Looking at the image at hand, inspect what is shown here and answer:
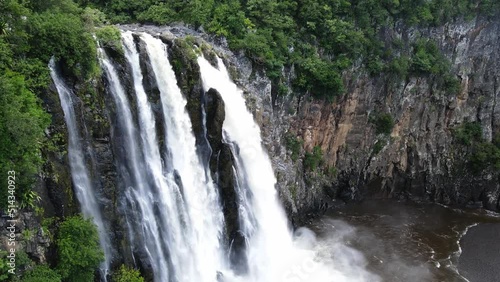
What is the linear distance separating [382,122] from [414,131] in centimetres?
296

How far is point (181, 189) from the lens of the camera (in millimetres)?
15656

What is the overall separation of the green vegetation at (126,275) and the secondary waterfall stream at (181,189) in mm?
498

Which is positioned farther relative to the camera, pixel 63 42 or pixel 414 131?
pixel 414 131

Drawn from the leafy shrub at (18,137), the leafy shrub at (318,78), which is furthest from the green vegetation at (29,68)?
the leafy shrub at (318,78)

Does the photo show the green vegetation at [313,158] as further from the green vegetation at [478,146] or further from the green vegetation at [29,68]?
the green vegetation at [29,68]

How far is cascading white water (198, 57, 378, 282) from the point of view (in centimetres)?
1836

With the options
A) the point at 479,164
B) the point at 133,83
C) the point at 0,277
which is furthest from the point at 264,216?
the point at 479,164

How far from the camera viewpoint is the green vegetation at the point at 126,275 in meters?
13.0

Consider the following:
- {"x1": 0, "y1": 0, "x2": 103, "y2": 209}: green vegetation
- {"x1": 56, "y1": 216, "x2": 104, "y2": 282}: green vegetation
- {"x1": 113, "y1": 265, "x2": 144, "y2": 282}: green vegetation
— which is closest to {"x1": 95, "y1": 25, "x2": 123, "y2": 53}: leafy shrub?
{"x1": 0, "y1": 0, "x2": 103, "y2": 209}: green vegetation

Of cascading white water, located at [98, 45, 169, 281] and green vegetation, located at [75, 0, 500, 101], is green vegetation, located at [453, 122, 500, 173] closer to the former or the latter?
green vegetation, located at [75, 0, 500, 101]

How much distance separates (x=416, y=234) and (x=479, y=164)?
8261 mm

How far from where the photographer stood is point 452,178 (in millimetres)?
29312

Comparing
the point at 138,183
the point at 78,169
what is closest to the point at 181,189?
the point at 138,183

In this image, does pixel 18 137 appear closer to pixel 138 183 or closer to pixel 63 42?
pixel 63 42
